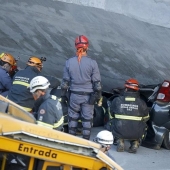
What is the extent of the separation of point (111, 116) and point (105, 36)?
1.33 meters

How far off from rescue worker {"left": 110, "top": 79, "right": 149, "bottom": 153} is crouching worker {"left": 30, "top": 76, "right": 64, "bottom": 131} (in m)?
2.63

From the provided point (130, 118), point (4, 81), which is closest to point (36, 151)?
point (130, 118)

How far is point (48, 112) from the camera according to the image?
18.9ft

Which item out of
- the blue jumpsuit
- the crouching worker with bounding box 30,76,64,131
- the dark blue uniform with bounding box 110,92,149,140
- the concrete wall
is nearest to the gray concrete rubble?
the concrete wall

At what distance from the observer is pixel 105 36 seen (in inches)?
353

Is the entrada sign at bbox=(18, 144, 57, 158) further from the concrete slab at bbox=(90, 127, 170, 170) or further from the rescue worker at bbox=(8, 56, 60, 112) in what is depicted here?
the rescue worker at bbox=(8, 56, 60, 112)

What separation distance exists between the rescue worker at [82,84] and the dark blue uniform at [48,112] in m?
2.45

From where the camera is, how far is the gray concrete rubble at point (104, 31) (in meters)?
8.16

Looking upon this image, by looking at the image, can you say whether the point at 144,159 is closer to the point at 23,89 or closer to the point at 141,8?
the point at 23,89

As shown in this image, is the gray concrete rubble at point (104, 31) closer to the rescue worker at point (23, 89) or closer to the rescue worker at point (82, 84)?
the rescue worker at point (82, 84)

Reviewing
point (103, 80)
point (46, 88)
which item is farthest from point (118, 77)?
point (46, 88)

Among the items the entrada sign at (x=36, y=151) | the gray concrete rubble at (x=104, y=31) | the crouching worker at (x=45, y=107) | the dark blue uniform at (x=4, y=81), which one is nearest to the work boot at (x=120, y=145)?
the gray concrete rubble at (x=104, y=31)

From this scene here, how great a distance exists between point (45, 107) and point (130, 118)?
2.94 m

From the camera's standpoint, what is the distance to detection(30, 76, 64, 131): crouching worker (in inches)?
227
